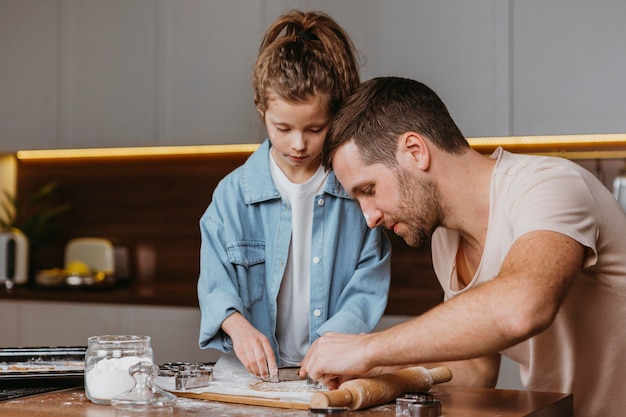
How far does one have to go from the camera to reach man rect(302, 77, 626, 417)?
1302 millimetres

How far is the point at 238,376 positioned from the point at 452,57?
6.34 ft

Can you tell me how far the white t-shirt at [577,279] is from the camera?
1.38 meters

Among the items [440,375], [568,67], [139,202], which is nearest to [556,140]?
[568,67]

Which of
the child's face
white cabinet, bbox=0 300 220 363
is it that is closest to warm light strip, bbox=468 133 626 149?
white cabinet, bbox=0 300 220 363

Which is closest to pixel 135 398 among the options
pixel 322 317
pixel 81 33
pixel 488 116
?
pixel 322 317

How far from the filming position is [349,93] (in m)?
1.77

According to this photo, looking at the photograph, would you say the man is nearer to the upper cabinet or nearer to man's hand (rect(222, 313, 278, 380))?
man's hand (rect(222, 313, 278, 380))

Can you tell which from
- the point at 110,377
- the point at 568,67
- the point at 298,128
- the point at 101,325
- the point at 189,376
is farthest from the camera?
the point at 101,325

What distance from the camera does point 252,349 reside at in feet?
5.10

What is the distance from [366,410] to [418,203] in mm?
462

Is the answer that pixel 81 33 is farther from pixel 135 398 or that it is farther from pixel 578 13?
pixel 135 398

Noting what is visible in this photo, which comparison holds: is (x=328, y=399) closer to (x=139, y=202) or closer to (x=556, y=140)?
(x=556, y=140)

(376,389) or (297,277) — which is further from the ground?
(297,277)

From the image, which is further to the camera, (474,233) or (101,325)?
(101,325)
